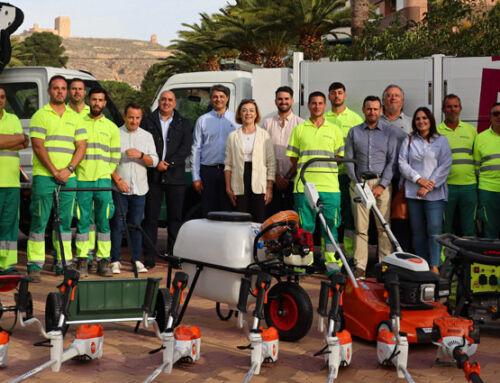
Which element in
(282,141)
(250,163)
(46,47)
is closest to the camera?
(250,163)

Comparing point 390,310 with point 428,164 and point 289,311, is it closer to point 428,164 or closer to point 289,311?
point 289,311

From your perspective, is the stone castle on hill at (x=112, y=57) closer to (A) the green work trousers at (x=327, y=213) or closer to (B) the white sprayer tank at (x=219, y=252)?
(A) the green work trousers at (x=327, y=213)

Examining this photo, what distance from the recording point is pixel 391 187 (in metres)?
8.50

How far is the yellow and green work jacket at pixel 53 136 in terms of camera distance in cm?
842

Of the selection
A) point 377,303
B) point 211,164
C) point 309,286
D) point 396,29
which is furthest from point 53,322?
point 396,29

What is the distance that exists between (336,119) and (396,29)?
847 centimetres

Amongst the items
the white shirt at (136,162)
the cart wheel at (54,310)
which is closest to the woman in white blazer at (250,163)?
the white shirt at (136,162)

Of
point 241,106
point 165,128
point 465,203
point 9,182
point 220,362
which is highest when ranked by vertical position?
point 241,106

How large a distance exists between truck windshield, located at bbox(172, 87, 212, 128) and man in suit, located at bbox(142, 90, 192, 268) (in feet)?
2.19

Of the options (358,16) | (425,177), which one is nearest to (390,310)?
(425,177)

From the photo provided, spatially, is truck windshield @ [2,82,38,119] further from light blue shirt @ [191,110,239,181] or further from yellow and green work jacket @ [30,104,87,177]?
light blue shirt @ [191,110,239,181]

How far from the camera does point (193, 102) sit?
33.9ft

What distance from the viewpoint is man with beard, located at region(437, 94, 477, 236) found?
821 centimetres

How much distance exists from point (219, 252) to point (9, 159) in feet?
11.5
